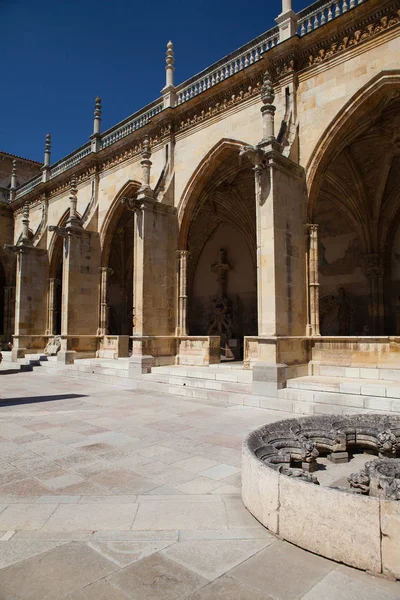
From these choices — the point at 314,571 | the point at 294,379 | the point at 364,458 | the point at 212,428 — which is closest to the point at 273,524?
the point at 314,571

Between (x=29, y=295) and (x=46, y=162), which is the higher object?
(x=46, y=162)

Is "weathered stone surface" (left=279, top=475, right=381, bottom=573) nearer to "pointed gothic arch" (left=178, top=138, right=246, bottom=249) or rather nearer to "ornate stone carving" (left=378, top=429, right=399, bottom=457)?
"ornate stone carving" (left=378, top=429, right=399, bottom=457)

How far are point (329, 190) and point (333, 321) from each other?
4475mm

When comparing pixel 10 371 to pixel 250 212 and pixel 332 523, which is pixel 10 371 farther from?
pixel 332 523

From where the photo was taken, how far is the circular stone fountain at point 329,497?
2188 millimetres

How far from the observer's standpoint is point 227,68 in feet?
38.7

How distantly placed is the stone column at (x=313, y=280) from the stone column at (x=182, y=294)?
4180 mm

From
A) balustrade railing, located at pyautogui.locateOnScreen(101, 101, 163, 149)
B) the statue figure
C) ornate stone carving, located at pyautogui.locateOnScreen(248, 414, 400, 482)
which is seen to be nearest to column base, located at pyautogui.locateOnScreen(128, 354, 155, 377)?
the statue figure

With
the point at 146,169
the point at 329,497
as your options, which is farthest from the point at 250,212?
the point at 329,497

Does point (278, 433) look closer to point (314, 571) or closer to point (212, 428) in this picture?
point (314, 571)

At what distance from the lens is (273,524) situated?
8.80ft

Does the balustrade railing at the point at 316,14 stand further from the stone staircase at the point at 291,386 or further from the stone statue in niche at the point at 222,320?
the stone statue in niche at the point at 222,320

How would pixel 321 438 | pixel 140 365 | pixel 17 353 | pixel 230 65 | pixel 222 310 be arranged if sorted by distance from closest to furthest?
pixel 321 438 → pixel 140 365 → pixel 230 65 → pixel 17 353 → pixel 222 310

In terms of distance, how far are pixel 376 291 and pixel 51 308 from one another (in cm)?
1319
